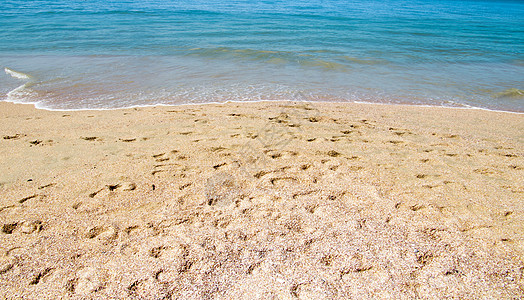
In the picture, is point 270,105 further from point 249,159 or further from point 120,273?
point 120,273

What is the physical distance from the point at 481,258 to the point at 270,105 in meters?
5.10

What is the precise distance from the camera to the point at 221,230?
2.74 meters

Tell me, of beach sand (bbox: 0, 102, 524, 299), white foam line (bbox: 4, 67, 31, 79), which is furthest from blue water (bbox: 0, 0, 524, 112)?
beach sand (bbox: 0, 102, 524, 299)

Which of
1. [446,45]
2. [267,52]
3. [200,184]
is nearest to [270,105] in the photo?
[200,184]

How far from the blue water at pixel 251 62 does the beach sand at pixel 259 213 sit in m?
3.25

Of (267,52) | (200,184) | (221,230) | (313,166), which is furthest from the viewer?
(267,52)

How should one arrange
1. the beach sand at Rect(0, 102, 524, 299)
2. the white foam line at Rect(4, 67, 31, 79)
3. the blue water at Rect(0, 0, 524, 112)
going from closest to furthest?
the beach sand at Rect(0, 102, 524, 299), the blue water at Rect(0, 0, 524, 112), the white foam line at Rect(4, 67, 31, 79)

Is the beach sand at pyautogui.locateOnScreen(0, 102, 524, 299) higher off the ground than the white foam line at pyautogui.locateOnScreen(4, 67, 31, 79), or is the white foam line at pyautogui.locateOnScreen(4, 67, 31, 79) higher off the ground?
the white foam line at pyautogui.locateOnScreen(4, 67, 31, 79)

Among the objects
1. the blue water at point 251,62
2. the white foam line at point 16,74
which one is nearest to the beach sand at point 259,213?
the blue water at point 251,62

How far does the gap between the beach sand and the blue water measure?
3249mm

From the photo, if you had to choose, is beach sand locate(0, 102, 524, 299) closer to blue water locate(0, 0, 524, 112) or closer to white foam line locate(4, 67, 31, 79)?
blue water locate(0, 0, 524, 112)

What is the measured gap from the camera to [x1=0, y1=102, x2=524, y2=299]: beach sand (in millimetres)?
2227

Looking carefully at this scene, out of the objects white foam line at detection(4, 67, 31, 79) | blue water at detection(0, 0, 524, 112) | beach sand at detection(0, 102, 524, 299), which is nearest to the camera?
beach sand at detection(0, 102, 524, 299)

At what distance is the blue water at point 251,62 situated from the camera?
26.6ft
